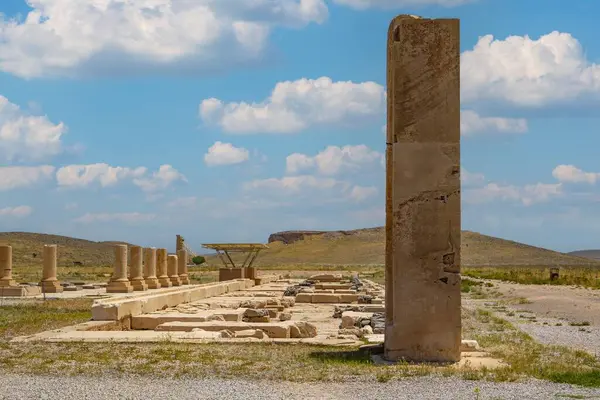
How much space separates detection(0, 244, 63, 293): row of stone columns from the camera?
2875 cm

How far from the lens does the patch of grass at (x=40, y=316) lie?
1462cm

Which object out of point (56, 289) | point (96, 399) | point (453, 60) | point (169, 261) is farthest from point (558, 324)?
point (169, 261)

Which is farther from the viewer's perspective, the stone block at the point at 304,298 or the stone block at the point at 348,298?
the stone block at the point at 304,298

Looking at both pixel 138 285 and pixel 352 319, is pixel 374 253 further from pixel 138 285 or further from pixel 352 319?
pixel 352 319

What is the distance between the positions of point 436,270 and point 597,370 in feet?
7.34

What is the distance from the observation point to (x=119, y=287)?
97.5 feet

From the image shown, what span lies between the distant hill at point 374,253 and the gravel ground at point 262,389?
9622 centimetres

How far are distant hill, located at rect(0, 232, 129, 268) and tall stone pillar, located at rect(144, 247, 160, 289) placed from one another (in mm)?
41765

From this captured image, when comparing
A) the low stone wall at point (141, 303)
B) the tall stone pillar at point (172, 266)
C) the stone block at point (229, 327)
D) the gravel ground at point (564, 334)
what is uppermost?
the tall stone pillar at point (172, 266)

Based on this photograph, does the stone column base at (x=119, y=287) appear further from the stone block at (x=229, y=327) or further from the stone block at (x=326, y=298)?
the stone block at (x=229, y=327)

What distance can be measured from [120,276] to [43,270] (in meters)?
2.88

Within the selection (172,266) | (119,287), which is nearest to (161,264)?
(172,266)

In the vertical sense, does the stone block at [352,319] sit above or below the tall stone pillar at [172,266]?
below

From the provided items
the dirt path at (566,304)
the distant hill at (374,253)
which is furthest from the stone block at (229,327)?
the distant hill at (374,253)
